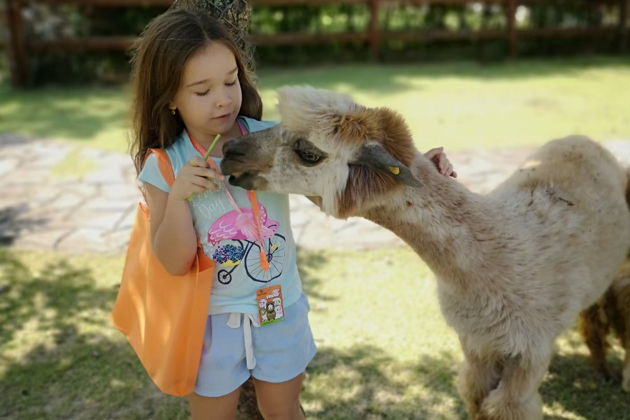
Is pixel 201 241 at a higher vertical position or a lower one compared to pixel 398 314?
higher

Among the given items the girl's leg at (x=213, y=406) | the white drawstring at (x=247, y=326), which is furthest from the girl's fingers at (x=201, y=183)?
the girl's leg at (x=213, y=406)

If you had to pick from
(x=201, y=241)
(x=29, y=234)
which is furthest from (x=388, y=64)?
(x=201, y=241)

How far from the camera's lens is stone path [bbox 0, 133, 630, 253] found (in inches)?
205

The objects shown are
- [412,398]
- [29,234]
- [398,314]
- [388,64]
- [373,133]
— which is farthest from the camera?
[388,64]

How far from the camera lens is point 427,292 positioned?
4289 millimetres

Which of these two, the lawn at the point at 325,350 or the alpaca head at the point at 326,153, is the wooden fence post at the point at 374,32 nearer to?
the lawn at the point at 325,350

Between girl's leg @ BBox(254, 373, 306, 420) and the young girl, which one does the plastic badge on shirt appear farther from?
girl's leg @ BBox(254, 373, 306, 420)

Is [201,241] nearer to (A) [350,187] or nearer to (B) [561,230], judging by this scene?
(A) [350,187]

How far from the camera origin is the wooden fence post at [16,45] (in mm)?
11547

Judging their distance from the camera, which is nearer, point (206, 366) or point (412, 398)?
point (206, 366)

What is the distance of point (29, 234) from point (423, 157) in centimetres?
424

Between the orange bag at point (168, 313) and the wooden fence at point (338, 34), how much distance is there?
33.8 ft

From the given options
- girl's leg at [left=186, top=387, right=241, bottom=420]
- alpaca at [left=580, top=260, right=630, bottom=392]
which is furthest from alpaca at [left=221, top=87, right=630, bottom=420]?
girl's leg at [left=186, top=387, right=241, bottom=420]

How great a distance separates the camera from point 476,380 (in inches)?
103
